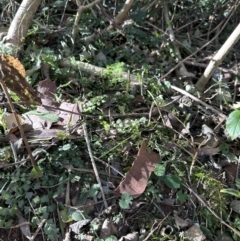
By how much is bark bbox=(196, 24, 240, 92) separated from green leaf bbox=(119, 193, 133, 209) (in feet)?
2.62

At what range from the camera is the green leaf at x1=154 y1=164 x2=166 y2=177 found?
6.64ft

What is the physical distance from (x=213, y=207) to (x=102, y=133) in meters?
0.63

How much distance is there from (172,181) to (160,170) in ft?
0.25

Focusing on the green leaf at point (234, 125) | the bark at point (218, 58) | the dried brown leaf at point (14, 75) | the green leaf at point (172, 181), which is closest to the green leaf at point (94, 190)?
the green leaf at point (172, 181)

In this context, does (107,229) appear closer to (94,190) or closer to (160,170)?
(94,190)

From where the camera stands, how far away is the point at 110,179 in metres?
2.05

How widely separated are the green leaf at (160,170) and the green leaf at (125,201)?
17cm

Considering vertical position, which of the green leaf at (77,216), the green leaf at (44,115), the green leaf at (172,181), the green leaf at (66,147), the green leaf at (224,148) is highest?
the green leaf at (44,115)

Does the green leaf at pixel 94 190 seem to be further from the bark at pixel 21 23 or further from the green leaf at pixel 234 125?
the bark at pixel 21 23

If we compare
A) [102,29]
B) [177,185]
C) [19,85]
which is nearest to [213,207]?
[177,185]

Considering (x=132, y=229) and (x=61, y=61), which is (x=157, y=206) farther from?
(x=61, y=61)

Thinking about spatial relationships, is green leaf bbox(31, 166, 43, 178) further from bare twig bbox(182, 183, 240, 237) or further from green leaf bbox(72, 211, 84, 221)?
bare twig bbox(182, 183, 240, 237)

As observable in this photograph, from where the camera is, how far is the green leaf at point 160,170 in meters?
2.03

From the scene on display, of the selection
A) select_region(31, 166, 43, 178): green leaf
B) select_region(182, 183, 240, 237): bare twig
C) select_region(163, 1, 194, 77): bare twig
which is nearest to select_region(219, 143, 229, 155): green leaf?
select_region(182, 183, 240, 237): bare twig
